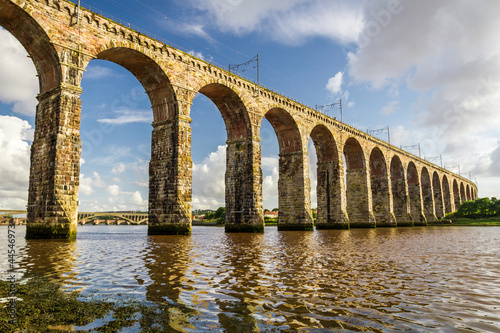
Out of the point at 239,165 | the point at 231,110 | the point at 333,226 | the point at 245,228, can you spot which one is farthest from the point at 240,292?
the point at 333,226

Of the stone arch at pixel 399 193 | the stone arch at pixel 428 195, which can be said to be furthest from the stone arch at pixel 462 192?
the stone arch at pixel 399 193

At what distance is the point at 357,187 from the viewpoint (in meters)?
48.5

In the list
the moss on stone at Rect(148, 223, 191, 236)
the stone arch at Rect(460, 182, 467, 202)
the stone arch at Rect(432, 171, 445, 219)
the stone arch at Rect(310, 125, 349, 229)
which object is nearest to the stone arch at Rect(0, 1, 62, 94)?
the moss on stone at Rect(148, 223, 191, 236)

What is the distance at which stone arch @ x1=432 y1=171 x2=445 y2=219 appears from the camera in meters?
75.3

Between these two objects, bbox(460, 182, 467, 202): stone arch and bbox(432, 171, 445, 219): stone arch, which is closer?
bbox(432, 171, 445, 219): stone arch

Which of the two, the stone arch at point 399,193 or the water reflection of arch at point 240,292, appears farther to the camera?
the stone arch at point 399,193

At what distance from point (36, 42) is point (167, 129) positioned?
9602mm

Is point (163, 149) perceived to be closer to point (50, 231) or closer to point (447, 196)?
point (50, 231)

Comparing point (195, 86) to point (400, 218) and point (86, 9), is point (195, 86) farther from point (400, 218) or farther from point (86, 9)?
point (400, 218)

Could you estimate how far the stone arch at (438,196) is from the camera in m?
75.3

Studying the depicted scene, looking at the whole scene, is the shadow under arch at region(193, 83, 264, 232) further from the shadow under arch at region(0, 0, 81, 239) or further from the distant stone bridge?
the distant stone bridge

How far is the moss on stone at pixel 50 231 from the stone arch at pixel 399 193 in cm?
5099

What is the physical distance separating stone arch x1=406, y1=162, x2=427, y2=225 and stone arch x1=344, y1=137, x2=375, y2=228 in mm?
20105

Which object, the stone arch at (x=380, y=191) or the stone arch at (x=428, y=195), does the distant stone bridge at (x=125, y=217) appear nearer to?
the stone arch at (x=380, y=191)
